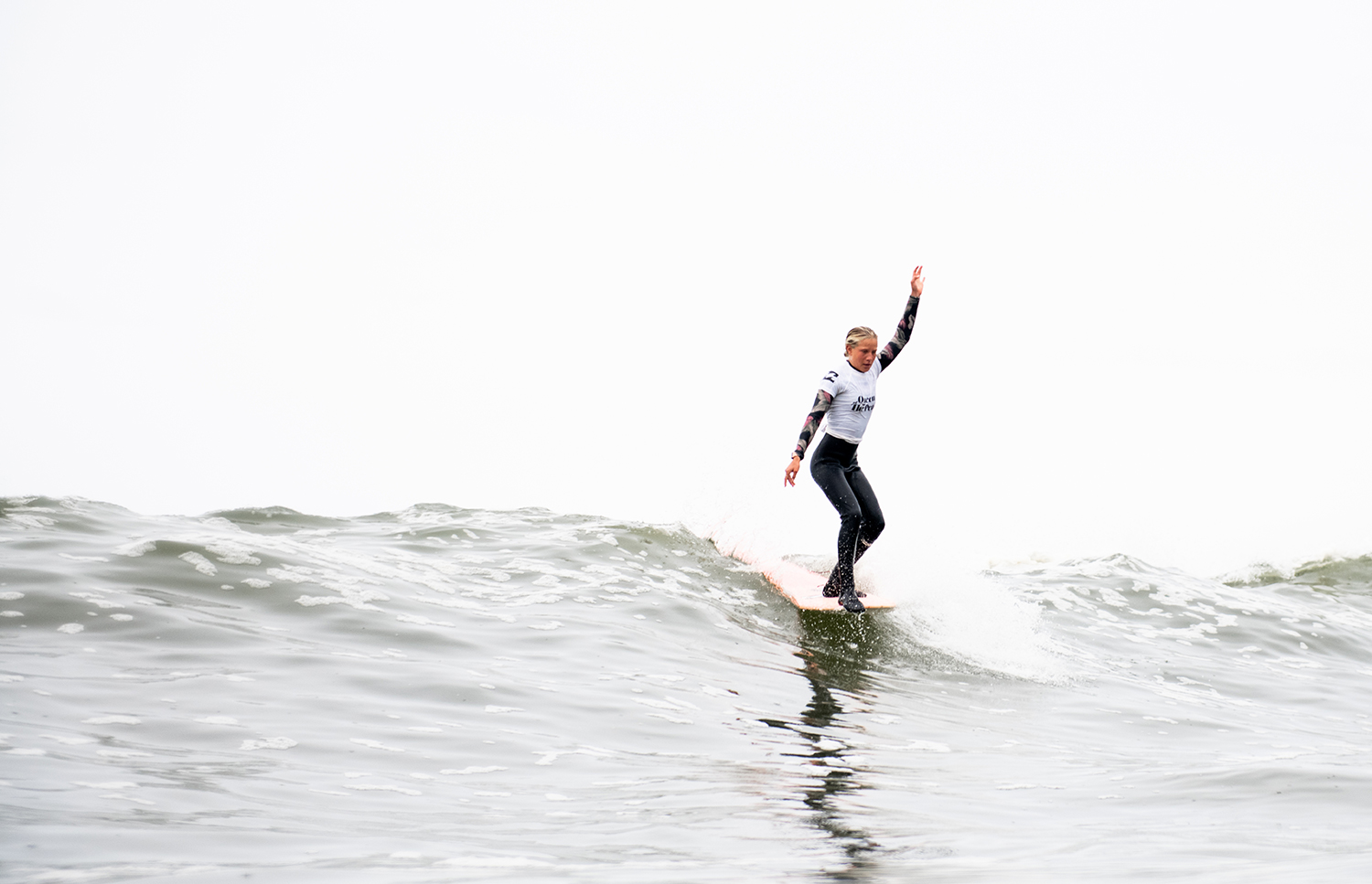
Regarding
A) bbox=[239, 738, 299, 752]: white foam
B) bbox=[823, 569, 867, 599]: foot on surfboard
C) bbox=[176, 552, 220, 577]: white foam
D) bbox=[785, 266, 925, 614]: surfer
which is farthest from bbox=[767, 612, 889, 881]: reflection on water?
bbox=[176, 552, 220, 577]: white foam

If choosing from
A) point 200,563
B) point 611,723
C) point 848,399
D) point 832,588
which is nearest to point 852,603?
point 832,588

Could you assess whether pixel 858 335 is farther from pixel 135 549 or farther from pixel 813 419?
pixel 135 549

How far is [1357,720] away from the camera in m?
7.51

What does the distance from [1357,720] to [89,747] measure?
8.53 meters

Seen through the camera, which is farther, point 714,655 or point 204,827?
point 714,655

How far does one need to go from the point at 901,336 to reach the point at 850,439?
3.68 ft

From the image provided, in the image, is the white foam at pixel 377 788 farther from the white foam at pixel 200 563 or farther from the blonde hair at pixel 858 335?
→ the blonde hair at pixel 858 335

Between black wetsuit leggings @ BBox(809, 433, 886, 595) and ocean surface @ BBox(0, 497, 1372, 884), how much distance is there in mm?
558

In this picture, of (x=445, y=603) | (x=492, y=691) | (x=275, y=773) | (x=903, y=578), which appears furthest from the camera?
(x=903, y=578)

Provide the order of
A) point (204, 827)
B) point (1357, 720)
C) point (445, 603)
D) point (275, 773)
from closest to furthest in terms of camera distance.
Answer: point (204, 827) → point (275, 773) → point (1357, 720) → point (445, 603)

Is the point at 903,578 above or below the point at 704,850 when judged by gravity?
above

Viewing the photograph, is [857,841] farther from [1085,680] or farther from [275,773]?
[1085,680]

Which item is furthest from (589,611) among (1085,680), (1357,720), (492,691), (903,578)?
(1357,720)

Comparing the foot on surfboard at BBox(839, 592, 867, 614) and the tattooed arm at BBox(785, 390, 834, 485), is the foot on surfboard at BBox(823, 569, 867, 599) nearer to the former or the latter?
the foot on surfboard at BBox(839, 592, 867, 614)
